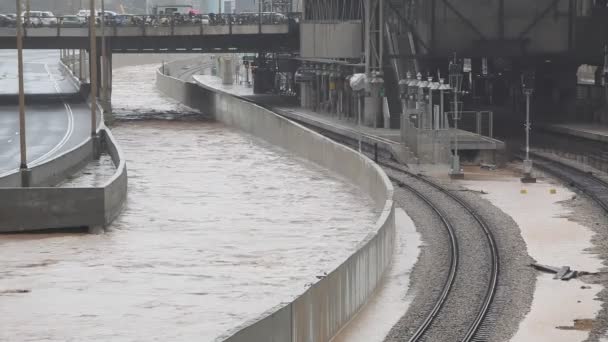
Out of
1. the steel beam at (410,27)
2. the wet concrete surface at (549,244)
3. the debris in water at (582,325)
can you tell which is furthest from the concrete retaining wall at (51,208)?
the steel beam at (410,27)

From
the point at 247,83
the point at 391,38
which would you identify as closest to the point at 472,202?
the point at 391,38

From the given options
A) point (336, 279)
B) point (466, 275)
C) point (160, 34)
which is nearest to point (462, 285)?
point (466, 275)

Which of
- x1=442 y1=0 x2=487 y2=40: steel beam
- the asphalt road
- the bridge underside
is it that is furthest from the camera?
the bridge underside

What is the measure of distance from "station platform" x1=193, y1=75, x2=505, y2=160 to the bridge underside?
452 centimetres

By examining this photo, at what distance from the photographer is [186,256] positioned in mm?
36969

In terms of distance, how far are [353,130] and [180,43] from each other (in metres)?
32.3

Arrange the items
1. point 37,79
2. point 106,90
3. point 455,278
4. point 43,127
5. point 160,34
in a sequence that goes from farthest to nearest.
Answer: point 37,79
point 160,34
point 106,90
point 43,127
point 455,278

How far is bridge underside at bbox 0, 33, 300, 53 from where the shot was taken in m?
98.6

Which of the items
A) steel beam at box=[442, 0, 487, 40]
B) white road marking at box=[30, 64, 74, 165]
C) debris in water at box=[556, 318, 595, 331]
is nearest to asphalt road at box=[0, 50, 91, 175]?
white road marking at box=[30, 64, 74, 165]

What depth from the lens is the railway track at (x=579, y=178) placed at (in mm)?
48031

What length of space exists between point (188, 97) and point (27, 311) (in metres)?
82.5

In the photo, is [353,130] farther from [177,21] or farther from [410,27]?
[177,21]

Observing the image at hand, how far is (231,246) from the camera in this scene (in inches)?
1529

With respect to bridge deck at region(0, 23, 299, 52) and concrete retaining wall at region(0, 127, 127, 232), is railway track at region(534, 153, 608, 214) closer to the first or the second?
concrete retaining wall at region(0, 127, 127, 232)
